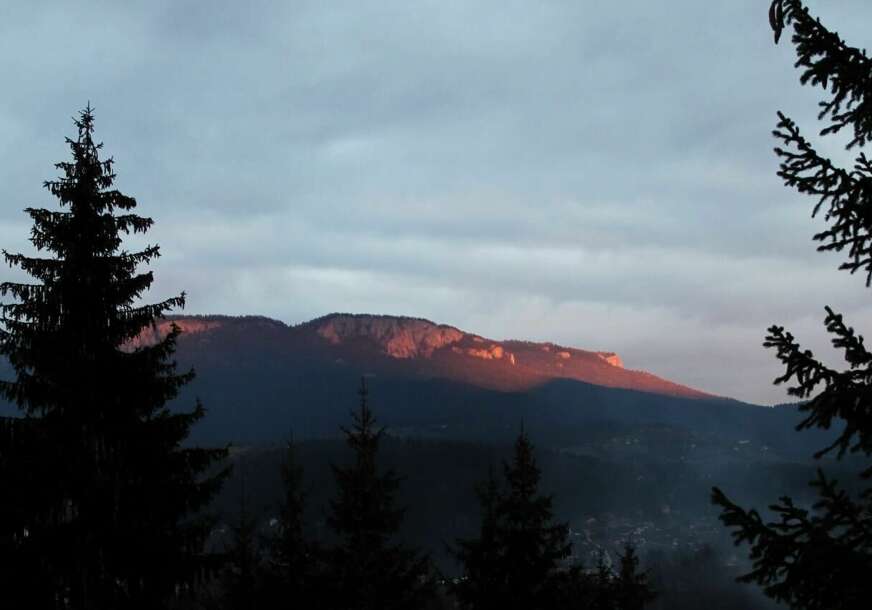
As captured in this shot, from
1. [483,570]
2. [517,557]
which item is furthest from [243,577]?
[517,557]

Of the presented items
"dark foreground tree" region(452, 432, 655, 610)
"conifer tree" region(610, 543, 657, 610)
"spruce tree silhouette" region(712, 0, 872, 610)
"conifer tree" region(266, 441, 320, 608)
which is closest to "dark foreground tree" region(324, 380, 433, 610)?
"dark foreground tree" region(452, 432, 655, 610)

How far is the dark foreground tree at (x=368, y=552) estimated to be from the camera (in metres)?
23.5

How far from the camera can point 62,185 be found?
55.7ft

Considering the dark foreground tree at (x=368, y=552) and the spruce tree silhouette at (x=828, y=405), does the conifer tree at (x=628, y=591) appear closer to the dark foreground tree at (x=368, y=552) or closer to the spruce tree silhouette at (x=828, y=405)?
the dark foreground tree at (x=368, y=552)

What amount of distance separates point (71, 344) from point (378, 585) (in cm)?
1135

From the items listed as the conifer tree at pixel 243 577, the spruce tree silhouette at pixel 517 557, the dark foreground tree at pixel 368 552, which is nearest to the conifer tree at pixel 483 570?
the spruce tree silhouette at pixel 517 557

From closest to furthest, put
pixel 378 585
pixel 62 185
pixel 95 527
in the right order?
1. pixel 95 527
2. pixel 62 185
3. pixel 378 585

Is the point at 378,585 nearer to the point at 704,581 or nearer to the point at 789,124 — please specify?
the point at 789,124

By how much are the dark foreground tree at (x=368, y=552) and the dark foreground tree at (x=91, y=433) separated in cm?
690

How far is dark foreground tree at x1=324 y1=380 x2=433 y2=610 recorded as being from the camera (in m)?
23.5

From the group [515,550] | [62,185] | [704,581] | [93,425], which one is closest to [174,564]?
[93,425]

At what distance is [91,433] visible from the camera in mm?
16078

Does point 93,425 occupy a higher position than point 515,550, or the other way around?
point 93,425

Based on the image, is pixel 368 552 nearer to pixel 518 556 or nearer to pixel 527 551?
pixel 518 556
